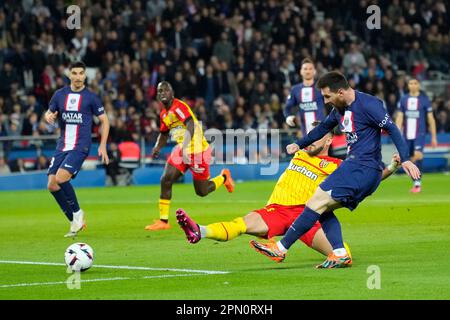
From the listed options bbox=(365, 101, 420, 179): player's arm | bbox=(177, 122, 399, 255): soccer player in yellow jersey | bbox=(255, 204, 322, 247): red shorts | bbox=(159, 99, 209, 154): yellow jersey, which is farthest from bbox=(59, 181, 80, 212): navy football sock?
bbox=(365, 101, 420, 179): player's arm

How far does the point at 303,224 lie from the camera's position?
428 inches

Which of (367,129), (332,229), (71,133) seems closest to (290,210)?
(332,229)

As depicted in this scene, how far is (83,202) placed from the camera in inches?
922

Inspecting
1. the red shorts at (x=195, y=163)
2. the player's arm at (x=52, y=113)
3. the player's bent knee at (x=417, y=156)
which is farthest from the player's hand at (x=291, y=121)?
the player's bent knee at (x=417, y=156)

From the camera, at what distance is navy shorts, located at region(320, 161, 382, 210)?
1084 centimetres

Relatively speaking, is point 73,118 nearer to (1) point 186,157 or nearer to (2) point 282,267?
(1) point 186,157

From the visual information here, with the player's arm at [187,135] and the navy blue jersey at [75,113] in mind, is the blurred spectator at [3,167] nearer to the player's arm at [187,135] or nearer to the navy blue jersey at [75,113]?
the player's arm at [187,135]

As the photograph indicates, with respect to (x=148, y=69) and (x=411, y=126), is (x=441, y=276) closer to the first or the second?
(x=411, y=126)

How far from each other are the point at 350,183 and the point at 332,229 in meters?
0.65

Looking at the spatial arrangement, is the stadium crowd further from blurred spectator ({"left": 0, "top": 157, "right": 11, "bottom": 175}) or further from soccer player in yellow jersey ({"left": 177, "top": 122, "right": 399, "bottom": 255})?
soccer player in yellow jersey ({"left": 177, "top": 122, "right": 399, "bottom": 255})

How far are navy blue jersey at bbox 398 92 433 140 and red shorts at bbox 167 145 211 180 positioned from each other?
835cm

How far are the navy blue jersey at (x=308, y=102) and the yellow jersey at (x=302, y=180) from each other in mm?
8901

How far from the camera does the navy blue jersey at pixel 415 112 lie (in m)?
24.8
